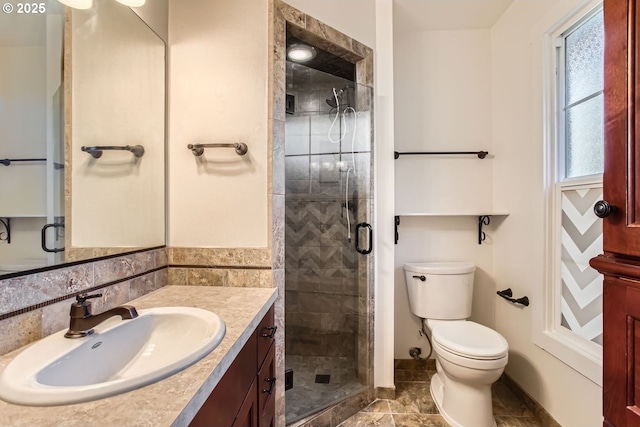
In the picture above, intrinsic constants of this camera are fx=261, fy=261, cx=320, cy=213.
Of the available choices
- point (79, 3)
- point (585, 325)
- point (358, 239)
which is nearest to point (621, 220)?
point (585, 325)

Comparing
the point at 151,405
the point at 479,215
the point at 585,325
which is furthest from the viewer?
the point at 479,215

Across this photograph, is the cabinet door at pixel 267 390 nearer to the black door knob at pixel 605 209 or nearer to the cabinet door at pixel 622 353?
the cabinet door at pixel 622 353

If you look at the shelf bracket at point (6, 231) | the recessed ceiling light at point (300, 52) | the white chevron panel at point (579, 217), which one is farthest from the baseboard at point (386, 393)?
the recessed ceiling light at point (300, 52)

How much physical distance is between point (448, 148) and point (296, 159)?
1.21 metres

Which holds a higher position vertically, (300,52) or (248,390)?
(300,52)

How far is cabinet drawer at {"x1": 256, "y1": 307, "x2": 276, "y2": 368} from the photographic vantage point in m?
0.96

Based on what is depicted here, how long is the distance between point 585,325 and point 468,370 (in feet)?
1.94

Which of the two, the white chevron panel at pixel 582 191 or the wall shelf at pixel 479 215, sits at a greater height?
the white chevron panel at pixel 582 191

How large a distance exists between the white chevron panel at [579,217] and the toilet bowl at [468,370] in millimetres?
712

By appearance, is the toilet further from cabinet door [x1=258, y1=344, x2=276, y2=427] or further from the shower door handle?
cabinet door [x1=258, y1=344, x2=276, y2=427]

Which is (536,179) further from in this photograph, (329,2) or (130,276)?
(130,276)

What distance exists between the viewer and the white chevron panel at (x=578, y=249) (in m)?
1.20

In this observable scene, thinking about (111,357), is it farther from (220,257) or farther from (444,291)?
(444,291)

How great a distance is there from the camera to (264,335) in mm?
1018
